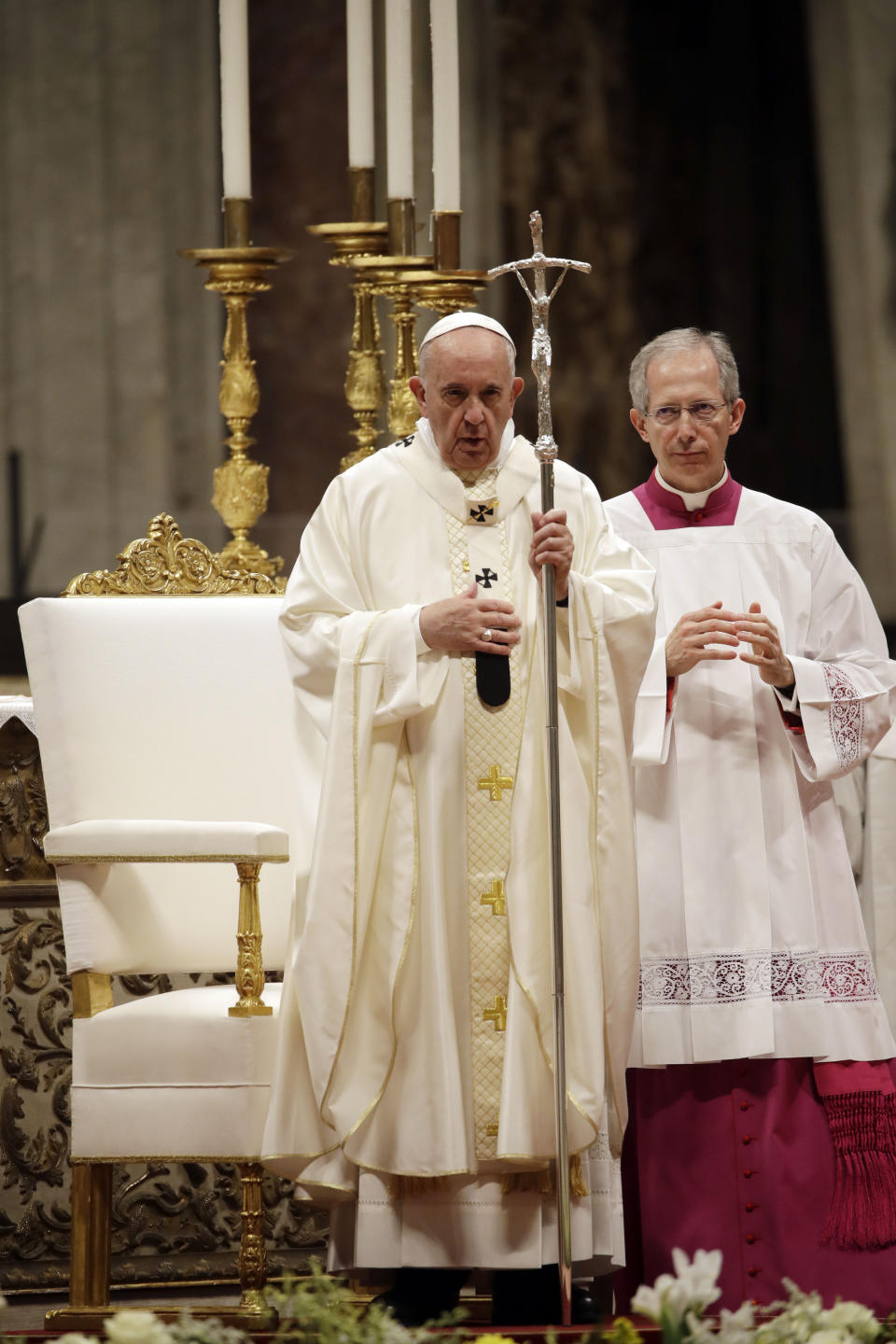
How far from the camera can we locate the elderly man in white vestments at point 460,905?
346 cm

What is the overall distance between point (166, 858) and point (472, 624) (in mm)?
827

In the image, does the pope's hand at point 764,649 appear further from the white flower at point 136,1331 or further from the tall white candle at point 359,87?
the white flower at point 136,1331

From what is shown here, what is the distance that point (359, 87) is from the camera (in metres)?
4.86

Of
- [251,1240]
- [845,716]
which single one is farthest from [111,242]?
[251,1240]

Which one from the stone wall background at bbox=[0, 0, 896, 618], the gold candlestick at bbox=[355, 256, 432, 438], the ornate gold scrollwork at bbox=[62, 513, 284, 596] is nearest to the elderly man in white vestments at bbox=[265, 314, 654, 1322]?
the ornate gold scrollwork at bbox=[62, 513, 284, 596]

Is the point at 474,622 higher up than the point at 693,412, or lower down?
lower down

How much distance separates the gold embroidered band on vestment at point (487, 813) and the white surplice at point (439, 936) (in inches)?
0.5

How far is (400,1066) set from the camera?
351 cm

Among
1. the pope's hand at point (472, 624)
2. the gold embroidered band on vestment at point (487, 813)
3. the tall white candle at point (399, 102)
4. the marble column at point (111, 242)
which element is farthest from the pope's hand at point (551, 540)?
the marble column at point (111, 242)

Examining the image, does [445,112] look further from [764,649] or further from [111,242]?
[111,242]

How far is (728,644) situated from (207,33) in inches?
140

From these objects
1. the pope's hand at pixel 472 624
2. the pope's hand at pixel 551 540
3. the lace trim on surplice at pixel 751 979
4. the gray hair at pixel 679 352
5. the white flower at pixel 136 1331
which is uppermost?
the gray hair at pixel 679 352

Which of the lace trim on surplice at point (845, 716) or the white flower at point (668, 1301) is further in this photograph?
the lace trim on surplice at point (845, 716)

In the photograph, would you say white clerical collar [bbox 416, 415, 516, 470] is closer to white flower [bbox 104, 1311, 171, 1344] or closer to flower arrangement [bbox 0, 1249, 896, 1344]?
flower arrangement [bbox 0, 1249, 896, 1344]
